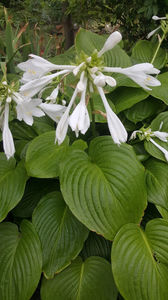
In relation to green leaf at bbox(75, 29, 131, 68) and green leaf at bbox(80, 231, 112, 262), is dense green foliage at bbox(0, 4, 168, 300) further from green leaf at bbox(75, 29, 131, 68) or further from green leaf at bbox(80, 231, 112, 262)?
green leaf at bbox(75, 29, 131, 68)

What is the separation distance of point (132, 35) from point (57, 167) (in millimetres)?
2019

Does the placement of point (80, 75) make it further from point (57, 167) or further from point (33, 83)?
point (57, 167)

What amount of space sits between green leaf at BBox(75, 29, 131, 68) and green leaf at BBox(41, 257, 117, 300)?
145 cm

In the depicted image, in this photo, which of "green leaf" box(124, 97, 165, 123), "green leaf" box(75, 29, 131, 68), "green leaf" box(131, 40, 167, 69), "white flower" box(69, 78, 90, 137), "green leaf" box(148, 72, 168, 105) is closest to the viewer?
"white flower" box(69, 78, 90, 137)

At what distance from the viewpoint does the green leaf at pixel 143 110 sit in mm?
1791

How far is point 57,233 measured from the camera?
4.25 feet

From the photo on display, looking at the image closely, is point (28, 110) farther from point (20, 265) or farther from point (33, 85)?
point (20, 265)

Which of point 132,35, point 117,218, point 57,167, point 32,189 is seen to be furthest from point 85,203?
point 132,35

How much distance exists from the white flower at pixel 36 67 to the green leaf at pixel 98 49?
0.99 metres

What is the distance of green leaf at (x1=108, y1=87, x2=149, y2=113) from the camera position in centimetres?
171

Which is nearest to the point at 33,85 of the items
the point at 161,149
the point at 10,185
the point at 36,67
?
the point at 36,67

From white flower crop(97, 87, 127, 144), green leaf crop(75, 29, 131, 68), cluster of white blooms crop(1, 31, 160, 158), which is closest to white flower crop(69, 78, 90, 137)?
cluster of white blooms crop(1, 31, 160, 158)

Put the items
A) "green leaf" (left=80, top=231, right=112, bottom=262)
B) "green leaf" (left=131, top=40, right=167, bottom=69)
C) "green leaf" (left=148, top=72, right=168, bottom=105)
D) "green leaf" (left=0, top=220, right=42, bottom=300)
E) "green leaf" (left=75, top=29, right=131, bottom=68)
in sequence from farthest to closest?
"green leaf" (left=131, top=40, right=167, bottom=69) → "green leaf" (left=75, top=29, right=131, bottom=68) → "green leaf" (left=148, top=72, right=168, bottom=105) → "green leaf" (left=80, top=231, right=112, bottom=262) → "green leaf" (left=0, top=220, right=42, bottom=300)

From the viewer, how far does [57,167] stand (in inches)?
51.9
